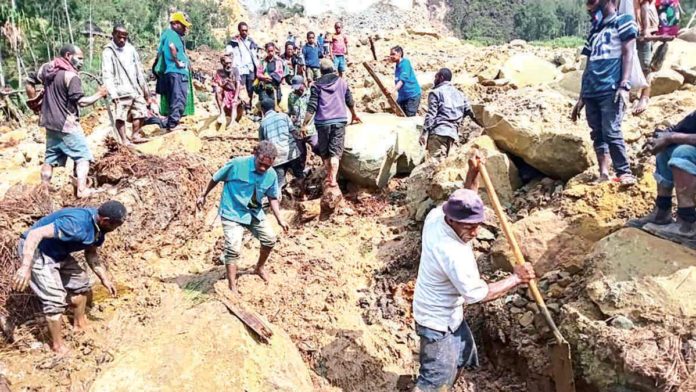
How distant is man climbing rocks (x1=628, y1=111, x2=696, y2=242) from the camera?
3.25m

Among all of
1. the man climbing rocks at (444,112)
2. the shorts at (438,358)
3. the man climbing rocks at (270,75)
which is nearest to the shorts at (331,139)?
the man climbing rocks at (444,112)

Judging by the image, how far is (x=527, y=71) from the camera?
10.4 m

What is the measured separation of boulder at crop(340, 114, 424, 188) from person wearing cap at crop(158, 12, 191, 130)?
252 centimetres

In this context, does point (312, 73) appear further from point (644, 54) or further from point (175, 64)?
point (644, 54)

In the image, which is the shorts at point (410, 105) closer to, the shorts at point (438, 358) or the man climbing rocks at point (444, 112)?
the man climbing rocks at point (444, 112)

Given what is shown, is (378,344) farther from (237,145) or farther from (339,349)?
(237,145)

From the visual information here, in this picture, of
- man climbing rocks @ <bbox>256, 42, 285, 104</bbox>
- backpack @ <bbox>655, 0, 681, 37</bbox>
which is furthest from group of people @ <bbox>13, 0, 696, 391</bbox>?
man climbing rocks @ <bbox>256, 42, 285, 104</bbox>

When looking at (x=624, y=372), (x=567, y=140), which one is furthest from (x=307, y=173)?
(x=624, y=372)

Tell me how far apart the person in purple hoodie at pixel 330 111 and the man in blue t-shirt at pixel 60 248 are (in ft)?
8.99

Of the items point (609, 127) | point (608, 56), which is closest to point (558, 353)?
point (609, 127)

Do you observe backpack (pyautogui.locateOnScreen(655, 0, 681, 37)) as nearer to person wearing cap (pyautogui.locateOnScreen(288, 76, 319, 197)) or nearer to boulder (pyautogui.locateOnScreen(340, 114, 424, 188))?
boulder (pyautogui.locateOnScreen(340, 114, 424, 188))

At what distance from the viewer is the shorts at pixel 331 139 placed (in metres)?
6.29

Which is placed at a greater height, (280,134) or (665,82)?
(665,82)

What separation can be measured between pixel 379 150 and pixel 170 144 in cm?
305
